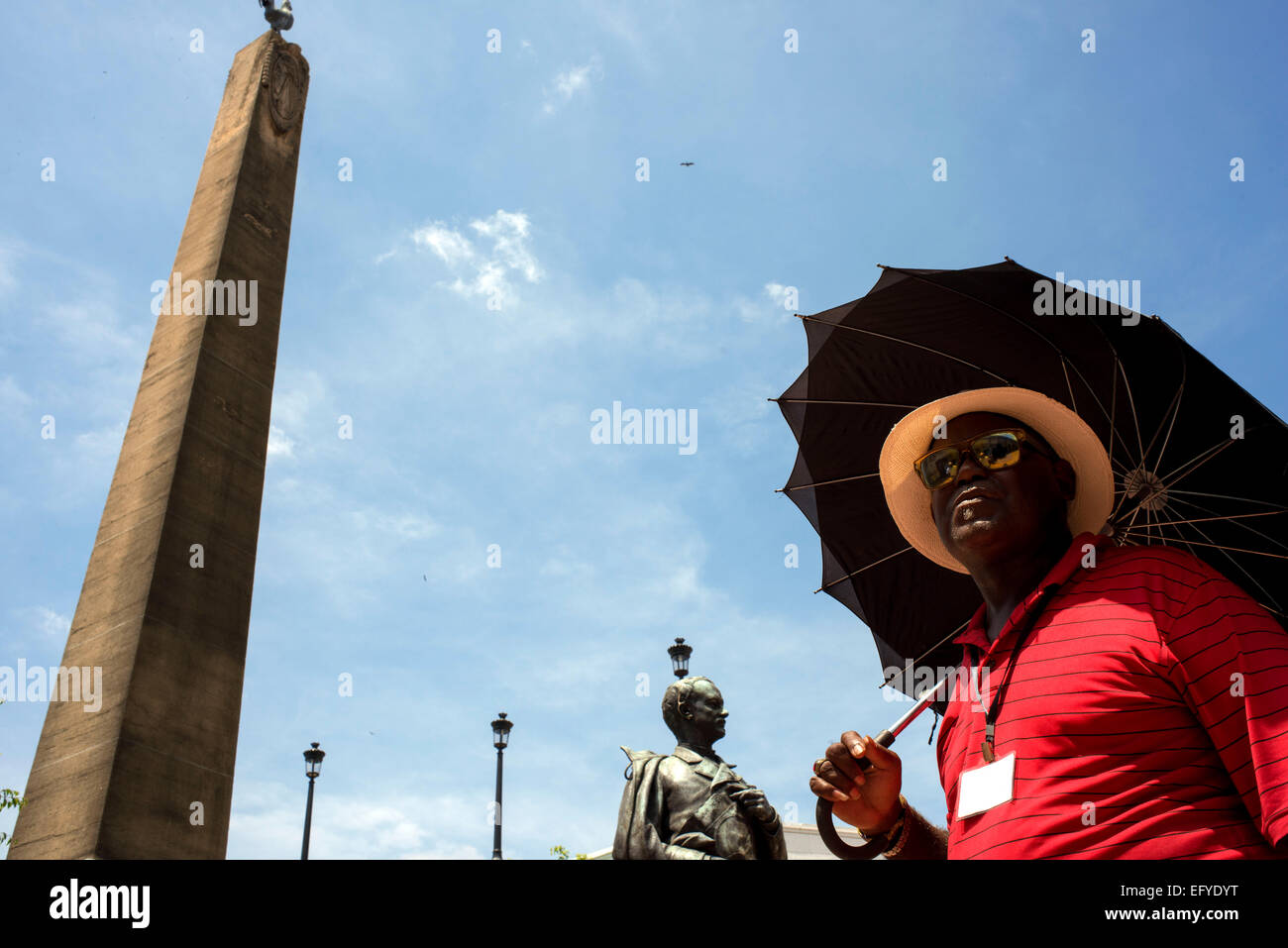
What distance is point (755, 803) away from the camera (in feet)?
19.9

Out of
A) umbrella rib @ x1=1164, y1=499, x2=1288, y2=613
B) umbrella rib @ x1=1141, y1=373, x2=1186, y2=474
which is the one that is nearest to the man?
umbrella rib @ x1=1141, y1=373, x2=1186, y2=474

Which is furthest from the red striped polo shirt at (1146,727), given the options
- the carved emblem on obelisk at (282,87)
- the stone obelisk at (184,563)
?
the carved emblem on obelisk at (282,87)

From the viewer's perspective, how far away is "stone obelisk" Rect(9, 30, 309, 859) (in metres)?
8.76

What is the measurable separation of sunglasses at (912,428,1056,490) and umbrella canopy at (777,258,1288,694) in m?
0.65

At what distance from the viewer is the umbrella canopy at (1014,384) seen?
3.62 meters

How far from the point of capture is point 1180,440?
3896mm

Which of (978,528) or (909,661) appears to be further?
(909,661)

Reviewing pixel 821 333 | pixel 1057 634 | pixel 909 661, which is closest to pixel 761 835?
pixel 909 661

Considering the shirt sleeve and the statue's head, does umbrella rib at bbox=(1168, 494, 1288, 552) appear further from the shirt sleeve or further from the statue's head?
the statue's head

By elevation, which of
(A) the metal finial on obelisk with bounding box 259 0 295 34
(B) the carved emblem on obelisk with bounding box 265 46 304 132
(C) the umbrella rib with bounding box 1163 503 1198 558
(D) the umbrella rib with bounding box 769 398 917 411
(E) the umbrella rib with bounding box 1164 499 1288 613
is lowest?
(E) the umbrella rib with bounding box 1164 499 1288 613

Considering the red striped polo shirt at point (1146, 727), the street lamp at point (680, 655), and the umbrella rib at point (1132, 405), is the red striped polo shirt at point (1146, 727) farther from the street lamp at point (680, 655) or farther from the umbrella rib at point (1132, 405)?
the street lamp at point (680, 655)

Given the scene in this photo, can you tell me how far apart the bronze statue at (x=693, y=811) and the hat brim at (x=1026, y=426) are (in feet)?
10.3
